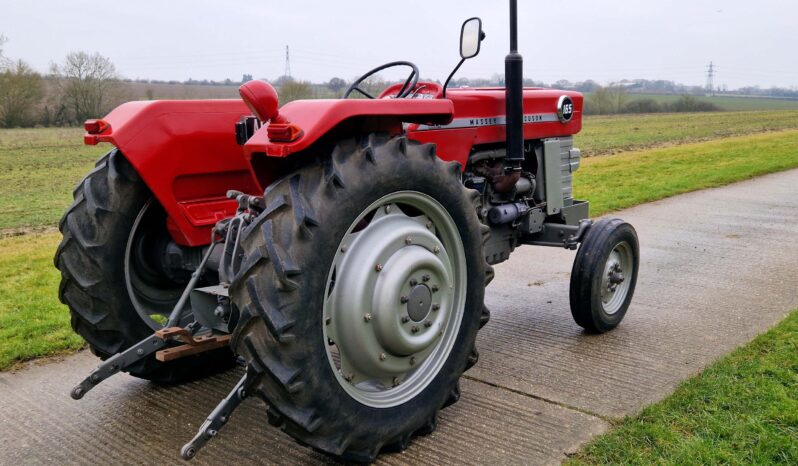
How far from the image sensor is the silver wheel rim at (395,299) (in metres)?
2.88

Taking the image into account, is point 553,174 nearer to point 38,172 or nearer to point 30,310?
point 30,310

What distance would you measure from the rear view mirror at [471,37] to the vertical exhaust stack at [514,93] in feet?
1.31

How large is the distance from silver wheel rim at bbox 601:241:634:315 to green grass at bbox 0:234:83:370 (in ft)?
11.1

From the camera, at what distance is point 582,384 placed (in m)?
3.88

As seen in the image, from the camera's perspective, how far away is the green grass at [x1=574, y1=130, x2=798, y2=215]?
410 inches

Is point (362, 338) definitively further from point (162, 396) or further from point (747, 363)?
point (747, 363)

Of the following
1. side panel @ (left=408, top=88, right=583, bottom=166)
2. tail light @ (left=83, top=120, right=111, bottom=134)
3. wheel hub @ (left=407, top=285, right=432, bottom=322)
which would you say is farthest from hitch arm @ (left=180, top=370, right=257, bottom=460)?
side panel @ (left=408, top=88, right=583, bottom=166)

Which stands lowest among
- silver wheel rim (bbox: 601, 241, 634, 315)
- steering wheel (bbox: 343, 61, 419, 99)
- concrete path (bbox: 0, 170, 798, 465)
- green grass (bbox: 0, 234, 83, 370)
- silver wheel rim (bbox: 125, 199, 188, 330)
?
concrete path (bbox: 0, 170, 798, 465)

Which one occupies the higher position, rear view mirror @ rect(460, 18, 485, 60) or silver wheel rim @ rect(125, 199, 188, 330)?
rear view mirror @ rect(460, 18, 485, 60)

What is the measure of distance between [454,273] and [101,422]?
1.85 metres

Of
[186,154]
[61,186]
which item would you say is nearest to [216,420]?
[186,154]

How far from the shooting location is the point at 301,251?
255cm

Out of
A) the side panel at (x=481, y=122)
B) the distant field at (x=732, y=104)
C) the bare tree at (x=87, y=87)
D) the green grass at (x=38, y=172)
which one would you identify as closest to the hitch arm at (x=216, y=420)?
the side panel at (x=481, y=122)

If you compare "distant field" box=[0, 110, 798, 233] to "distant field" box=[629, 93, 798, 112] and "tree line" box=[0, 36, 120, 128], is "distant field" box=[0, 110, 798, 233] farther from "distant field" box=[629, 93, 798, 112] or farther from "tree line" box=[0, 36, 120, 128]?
"distant field" box=[629, 93, 798, 112]
